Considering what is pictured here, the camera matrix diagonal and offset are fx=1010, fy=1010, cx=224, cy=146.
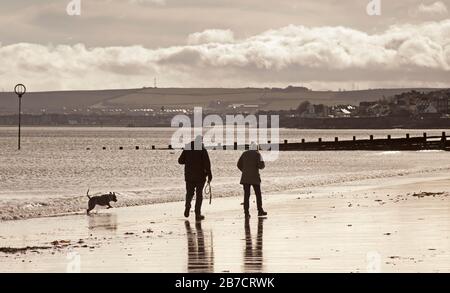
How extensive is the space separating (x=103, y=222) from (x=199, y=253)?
23.4 feet

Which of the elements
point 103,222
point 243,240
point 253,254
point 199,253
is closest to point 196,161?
point 103,222

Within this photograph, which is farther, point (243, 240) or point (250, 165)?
point (250, 165)

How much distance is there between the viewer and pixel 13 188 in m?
48.6

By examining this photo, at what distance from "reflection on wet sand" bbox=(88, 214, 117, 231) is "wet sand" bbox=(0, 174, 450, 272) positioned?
2 centimetres

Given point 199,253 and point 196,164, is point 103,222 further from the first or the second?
point 199,253

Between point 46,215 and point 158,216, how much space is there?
361 cm

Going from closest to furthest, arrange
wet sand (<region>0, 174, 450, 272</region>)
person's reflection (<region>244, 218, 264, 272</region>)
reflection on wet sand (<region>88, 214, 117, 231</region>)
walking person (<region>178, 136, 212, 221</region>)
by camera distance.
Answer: person's reflection (<region>244, 218, 264, 272</region>), wet sand (<region>0, 174, 450, 272</region>), reflection on wet sand (<region>88, 214, 117, 231</region>), walking person (<region>178, 136, 212, 221</region>)

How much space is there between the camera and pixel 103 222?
22219mm

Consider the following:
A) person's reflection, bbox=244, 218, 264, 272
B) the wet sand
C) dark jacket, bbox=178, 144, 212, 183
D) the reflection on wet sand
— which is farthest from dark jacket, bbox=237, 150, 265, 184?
person's reflection, bbox=244, 218, 264, 272

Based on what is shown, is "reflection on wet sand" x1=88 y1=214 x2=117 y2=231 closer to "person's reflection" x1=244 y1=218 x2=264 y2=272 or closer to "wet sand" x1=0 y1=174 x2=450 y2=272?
"wet sand" x1=0 y1=174 x2=450 y2=272

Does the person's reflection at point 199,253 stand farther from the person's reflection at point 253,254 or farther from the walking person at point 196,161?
the walking person at point 196,161

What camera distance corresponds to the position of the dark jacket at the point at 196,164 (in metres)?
21.6

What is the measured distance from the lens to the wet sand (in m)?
13.9
